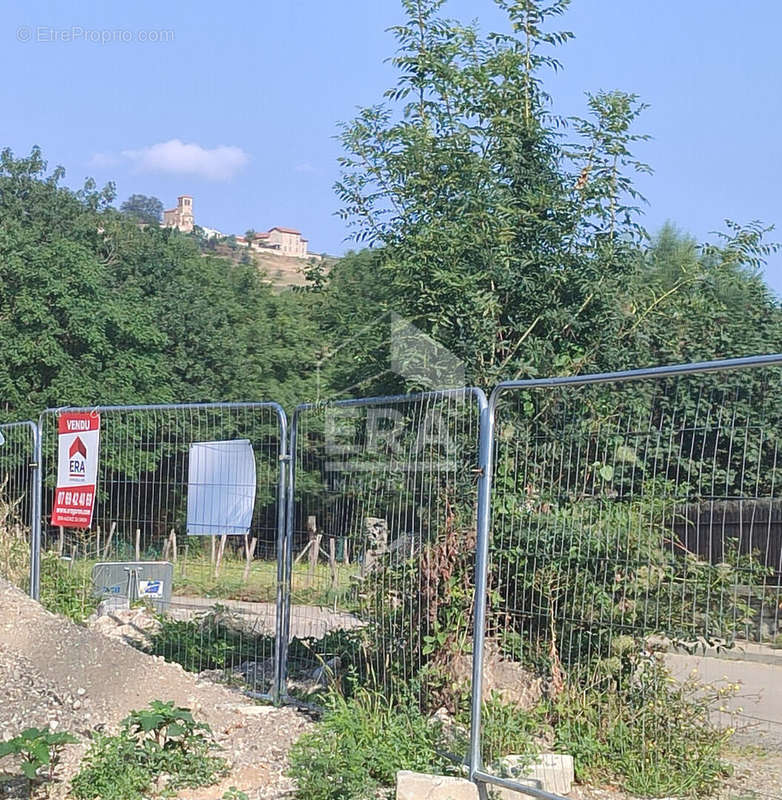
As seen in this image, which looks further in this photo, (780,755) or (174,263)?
(174,263)

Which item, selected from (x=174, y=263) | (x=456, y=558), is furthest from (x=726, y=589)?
(x=174, y=263)

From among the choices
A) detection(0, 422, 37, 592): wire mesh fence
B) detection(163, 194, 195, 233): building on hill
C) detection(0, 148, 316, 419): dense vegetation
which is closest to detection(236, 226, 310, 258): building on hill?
detection(163, 194, 195, 233): building on hill

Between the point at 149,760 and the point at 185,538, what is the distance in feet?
10.7

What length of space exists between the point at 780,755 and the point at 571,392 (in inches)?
82.1

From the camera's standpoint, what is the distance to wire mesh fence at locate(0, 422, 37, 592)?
1184 centimetres

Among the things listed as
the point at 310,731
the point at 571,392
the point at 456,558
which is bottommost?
the point at 310,731

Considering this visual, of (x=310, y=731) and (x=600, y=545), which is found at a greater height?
(x=600, y=545)

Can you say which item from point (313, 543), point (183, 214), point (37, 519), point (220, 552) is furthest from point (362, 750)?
point (183, 214)

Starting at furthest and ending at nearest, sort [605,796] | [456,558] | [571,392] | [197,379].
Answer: [197,379]
[456,558]
[571,392]
[605,796]

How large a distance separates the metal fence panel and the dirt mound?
4.64 ft

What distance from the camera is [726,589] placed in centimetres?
477

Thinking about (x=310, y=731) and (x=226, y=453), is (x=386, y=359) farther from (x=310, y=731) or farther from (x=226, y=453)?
(x=310, y=731)

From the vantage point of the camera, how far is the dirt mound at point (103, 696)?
21.3 feet

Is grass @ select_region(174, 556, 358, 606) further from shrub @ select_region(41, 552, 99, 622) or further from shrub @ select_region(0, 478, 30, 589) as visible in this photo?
shrub @ select_region(0, 478, 30, 589)
